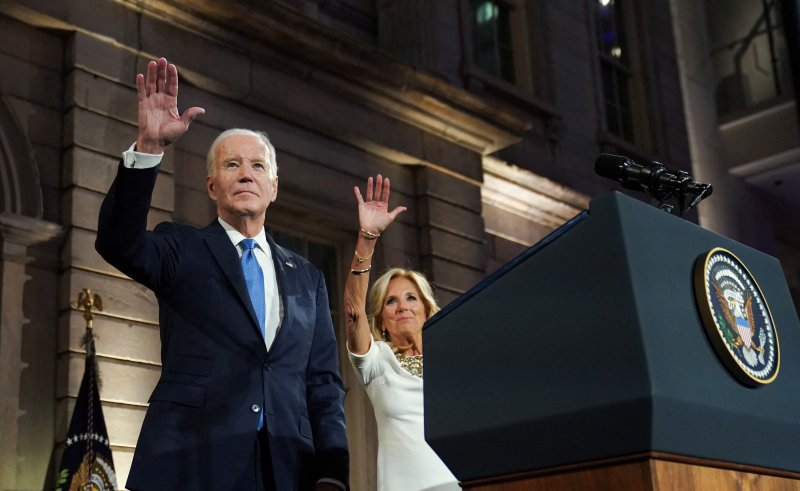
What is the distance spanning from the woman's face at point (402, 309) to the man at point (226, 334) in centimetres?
121

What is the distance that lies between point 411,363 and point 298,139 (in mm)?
4488

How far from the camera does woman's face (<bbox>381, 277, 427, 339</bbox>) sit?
4254mm

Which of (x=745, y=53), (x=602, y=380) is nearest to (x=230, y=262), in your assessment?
(x=602, y=380)

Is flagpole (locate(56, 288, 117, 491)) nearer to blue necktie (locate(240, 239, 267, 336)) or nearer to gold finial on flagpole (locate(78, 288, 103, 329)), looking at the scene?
gold finial on flagpole (locate(78, 288, 103, 329))

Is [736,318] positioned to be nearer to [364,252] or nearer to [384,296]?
[364,252]

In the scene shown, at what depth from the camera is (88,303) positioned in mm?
6277

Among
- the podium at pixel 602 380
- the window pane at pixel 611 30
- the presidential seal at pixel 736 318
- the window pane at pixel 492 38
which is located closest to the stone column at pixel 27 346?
the podium at pixel 602 380

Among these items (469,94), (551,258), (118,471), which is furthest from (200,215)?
(551,258)

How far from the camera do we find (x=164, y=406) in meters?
2.64

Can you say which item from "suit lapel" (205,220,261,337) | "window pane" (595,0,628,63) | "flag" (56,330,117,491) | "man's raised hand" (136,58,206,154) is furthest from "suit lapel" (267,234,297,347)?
"window pane" (595,0,628,63)

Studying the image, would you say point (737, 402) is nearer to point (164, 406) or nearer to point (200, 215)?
point (164, 406)

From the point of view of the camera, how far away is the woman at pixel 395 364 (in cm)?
386

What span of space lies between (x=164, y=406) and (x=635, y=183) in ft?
4.04

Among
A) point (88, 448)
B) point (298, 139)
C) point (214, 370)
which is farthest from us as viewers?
point (298, 139)
